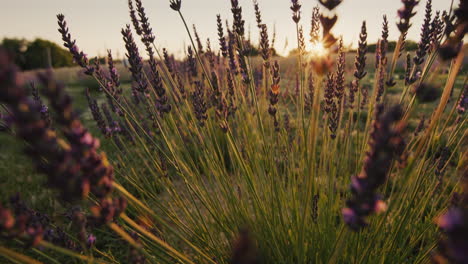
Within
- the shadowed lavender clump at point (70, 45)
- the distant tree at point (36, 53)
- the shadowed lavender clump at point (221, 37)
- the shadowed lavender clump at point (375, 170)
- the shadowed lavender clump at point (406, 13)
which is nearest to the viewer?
the shadowed lavender clump at point (375, 170)

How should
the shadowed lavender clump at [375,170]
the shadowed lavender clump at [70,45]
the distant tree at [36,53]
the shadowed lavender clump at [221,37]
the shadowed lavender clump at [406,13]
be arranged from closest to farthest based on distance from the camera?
the shadowed lavender clump at [375,170]
the shadowed lavender clump at [406,13]
the shadowed lavender clump at [70,45]
the shadowed lavender clump at [221,37]
the distant tree at [36,53]

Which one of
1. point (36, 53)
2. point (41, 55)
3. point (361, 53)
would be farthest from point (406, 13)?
point (36, 53)

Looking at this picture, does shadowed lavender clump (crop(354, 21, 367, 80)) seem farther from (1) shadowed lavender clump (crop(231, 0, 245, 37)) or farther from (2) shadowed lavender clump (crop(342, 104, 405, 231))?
(2) shadowed lavender clump (crop(342, 104, 405, 231))

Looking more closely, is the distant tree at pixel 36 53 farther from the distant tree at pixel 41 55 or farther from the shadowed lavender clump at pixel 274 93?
the shadowed lavender clump at pixel 274 93

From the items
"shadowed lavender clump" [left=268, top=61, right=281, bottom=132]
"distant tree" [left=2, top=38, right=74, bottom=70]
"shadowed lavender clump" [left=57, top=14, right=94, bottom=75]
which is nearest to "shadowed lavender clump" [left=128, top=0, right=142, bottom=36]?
→ "shadowed lavender clump" [left=57, top=14, right=94, bottom=75]

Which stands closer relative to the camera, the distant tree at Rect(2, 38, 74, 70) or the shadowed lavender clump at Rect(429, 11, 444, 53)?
the shadowed lavender clump at Rect(429, 11, 444, 53)

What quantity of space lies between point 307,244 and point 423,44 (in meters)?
1.21

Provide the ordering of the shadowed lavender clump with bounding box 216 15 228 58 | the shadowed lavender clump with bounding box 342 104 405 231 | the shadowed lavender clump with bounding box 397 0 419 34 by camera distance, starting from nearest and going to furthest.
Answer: the shadowed lavender clump with bounding box 342 104 405 231 → the shadowed lavender clump with bounding box 397 0 419 34 → the shadowed lavender clump with bounding box 216 15 228 58


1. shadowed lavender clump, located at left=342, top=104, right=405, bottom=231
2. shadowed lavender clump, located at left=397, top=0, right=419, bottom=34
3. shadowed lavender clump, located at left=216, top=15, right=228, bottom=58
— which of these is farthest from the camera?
shadowed lavender clump, located at left=216, top=15, right=228, bottom=58

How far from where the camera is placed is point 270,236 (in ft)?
5.04

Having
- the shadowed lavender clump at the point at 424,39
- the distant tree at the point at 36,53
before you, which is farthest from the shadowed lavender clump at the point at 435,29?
the distant tree at the point at 36,53

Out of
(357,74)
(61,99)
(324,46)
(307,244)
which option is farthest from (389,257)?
(61,99)

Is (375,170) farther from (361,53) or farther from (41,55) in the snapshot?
(41,55)

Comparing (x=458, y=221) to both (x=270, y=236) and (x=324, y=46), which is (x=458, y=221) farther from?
(x=270, y=236)
